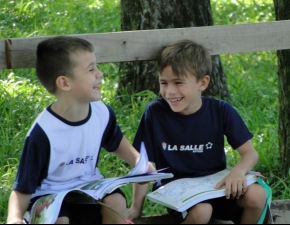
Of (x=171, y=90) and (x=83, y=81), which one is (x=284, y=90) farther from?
(x=83, y=81)

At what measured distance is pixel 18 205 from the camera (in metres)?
3.42

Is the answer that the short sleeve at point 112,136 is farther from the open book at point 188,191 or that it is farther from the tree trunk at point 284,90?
the tree trunk at point 284,90

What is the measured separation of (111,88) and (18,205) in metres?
3.26

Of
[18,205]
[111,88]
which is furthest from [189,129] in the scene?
[111,88]

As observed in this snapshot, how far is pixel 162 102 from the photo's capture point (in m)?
3.97

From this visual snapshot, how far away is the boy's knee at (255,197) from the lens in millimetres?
3711

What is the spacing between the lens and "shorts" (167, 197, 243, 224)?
3836 millimetres

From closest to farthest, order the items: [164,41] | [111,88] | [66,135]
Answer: [66,135], [164,41], [111,88]

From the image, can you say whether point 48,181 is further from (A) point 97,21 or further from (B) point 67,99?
(A) point 97,21

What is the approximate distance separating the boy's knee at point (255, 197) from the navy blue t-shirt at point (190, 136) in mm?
283

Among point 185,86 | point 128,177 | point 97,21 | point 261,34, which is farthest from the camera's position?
A: point 97,21

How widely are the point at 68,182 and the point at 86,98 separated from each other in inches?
16.4

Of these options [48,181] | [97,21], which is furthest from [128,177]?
[97,21]

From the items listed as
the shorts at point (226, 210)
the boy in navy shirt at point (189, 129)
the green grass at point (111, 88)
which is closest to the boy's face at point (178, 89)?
the boy in navy shirt at point (189, 129)
